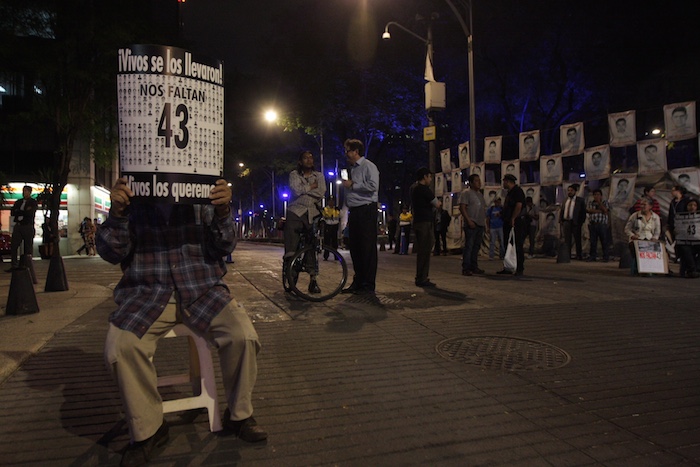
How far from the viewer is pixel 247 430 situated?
2666mm

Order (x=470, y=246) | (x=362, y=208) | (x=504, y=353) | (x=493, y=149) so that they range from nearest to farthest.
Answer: (x=504, y=353)
(x=362, y=208)
(x=470, y=246)
(x=493, y=149)

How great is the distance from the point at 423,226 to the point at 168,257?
18.7ft

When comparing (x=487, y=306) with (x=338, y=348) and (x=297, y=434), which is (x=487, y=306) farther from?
(x=297, y=434)

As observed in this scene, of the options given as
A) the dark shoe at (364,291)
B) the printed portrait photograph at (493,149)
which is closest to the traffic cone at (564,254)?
the printed portrait photograph at (493,149)

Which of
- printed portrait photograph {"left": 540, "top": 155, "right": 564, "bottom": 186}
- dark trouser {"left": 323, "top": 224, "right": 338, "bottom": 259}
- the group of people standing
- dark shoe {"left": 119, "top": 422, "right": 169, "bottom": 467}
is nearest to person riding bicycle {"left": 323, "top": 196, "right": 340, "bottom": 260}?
Result: dark trouser {"left": 323, "top": 224, "right": 338, "bottom": 259}

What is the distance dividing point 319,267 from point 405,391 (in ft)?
12.9

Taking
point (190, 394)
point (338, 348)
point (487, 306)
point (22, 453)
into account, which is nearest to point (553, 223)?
point (487, 306)

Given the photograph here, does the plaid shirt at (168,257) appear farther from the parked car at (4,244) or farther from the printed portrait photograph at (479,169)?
the parked car at (4,244)

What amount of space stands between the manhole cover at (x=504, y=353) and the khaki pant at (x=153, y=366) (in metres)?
2.02

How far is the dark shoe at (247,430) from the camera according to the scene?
8.70ft

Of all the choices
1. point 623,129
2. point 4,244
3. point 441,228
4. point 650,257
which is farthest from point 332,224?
point 4,244

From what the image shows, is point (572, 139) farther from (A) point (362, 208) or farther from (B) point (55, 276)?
(B) point (55, 276)

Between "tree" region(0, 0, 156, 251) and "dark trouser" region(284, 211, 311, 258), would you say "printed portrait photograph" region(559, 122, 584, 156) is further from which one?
"tree" region(0, 0, 156, 251)

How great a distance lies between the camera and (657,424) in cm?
287
